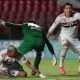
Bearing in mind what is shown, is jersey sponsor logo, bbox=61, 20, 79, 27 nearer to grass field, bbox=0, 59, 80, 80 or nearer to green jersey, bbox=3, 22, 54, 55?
green jersey, bbox=3, 22, 54, 55

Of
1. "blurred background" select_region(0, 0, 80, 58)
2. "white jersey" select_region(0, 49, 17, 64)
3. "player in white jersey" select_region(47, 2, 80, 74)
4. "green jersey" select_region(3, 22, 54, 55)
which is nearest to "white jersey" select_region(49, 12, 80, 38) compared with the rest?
"player in white jersey" select_region(47, 2, 80, 74)

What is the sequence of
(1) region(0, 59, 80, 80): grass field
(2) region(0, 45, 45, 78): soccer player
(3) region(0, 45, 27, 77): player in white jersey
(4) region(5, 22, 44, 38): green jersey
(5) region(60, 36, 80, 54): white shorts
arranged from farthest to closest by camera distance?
(5) region(60, 36, 80, 54): white shorts
(4) region(5, 22, 44, 38): green jersey
(1) region(0, 59, 80, 80): grass field
(3) region(0, 45, 27, 77): player in white jersey
(2) region(0, 45, 45, 78): soccer player

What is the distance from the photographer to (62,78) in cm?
1112

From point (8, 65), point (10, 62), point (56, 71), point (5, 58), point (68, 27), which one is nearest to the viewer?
point (5, 58)

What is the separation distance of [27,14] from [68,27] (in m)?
6.26

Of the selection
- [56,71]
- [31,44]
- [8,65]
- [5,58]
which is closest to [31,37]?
[31,44]

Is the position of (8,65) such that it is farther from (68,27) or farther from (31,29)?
(68,27)

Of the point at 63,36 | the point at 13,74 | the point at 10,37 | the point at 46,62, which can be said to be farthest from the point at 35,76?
the point at 10,37

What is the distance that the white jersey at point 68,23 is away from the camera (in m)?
12.3

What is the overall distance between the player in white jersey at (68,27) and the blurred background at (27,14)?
512 cm

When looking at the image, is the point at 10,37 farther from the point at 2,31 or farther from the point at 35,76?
the point at 35,76

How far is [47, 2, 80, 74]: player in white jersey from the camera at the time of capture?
40.1ft

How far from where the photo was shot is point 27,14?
18516 millimetres

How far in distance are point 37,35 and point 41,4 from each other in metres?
8.64
